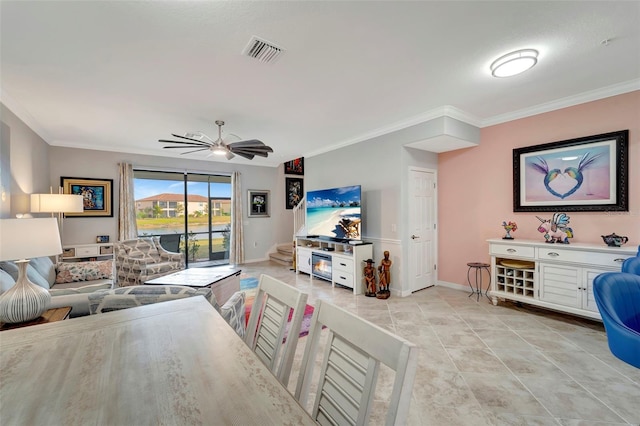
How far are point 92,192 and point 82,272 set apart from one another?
261cm

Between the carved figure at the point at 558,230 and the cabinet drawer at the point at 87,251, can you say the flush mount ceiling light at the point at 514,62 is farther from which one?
the cabinet drawer at the point at 87,251

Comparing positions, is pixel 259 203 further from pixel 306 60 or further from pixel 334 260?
pixel 306 60

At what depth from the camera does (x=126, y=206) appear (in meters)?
5.61

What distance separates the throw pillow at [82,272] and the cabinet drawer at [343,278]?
10.7ft

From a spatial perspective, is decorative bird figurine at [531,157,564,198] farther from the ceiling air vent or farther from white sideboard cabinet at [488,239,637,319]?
the ceiling air vent

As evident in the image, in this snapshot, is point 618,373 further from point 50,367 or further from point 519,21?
point 50,367

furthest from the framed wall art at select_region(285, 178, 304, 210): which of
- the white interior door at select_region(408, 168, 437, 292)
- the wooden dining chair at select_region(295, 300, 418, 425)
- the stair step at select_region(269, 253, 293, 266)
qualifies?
the wooden dining chair at select_region(295, 300, 418, 425)

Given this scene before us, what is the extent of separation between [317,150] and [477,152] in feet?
9.72

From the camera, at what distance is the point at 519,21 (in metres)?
1.99

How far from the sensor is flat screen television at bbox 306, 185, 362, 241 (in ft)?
15.1

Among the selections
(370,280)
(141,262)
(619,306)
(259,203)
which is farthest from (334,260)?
(619,306)

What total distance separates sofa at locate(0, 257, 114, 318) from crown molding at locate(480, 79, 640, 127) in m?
5.19

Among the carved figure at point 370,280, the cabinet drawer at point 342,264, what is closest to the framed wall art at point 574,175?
the carved figure at point 370,280

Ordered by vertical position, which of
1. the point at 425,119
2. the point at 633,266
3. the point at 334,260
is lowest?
the point at 334,260
